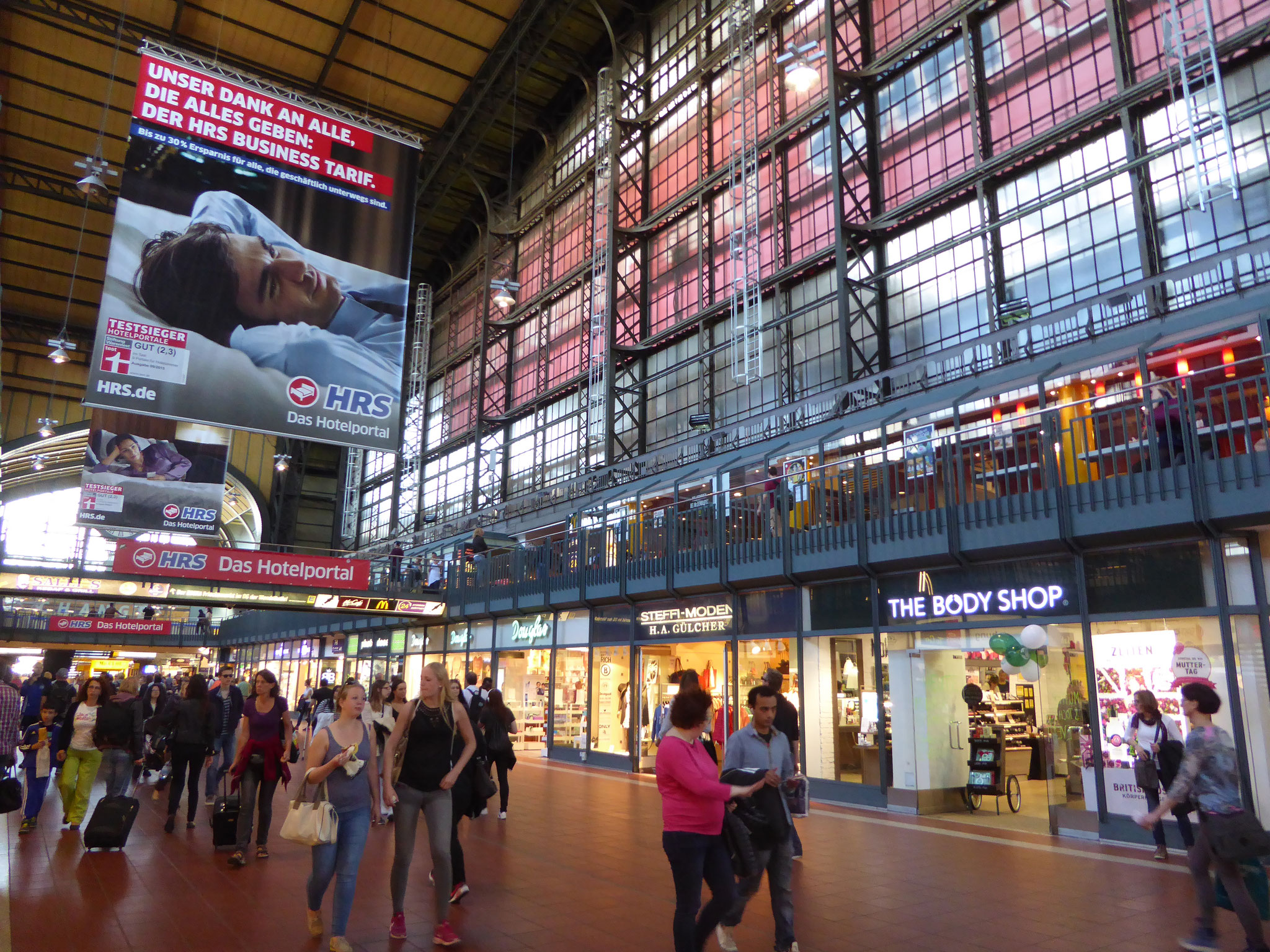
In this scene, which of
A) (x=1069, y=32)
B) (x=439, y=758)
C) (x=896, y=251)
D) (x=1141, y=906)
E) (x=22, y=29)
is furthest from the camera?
(x=22, y=29)

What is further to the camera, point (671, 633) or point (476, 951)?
point (671, 633)

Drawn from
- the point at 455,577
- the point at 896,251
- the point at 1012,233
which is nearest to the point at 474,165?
the point at 455,577

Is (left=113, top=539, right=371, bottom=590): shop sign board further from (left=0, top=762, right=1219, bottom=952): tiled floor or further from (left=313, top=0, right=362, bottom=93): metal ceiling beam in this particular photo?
(left=313, top=0, right=362, bottom=93): metal ceiling beam

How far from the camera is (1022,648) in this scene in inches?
454

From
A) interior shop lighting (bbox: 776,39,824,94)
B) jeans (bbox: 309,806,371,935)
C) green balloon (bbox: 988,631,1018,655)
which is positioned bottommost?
jeans (bbox: 309,806,371,935)

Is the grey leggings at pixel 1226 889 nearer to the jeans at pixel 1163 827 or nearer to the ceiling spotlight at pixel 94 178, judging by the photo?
the jeans at pixel 1163 827

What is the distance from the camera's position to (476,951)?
223 inches

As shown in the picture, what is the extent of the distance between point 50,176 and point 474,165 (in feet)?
52.4

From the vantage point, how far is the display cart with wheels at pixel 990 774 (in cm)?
1242

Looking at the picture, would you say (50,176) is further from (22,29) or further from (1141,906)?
(1141,906)

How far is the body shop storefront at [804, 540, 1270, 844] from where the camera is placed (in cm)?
989

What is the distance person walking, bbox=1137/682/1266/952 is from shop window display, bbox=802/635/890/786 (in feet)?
25.3

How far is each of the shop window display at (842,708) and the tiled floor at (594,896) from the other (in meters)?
2.78

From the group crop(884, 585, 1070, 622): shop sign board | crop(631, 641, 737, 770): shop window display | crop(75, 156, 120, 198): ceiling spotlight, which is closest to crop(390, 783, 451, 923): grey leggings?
crop(884, 585, 1070, 622): shop sign board
